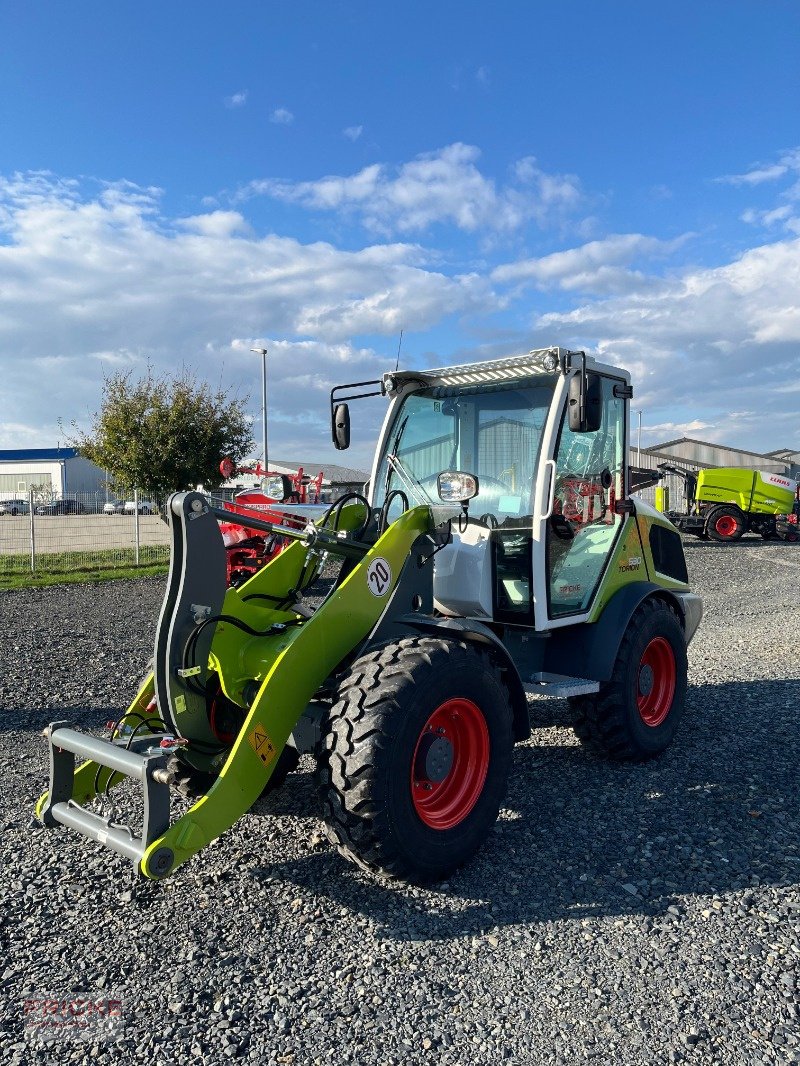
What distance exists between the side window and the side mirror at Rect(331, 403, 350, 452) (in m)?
1.58

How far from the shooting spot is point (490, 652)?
430cm

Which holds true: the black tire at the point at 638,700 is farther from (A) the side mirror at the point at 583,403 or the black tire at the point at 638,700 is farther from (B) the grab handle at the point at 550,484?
(A) the side mirror at the point at 583,403

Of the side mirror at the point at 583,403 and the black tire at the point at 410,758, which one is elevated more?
the side mirror at the point at 583,403

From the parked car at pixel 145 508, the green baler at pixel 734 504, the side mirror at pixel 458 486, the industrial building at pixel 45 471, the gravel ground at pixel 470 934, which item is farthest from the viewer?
the industrial building at pixel 45 471

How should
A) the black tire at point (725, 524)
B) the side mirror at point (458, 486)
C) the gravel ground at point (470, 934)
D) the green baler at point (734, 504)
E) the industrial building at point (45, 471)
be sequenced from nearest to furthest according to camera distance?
1. the gravel ground at point (470, 934)
2. the side mirror at point (458, 486)
3. the green baler at point (734, 504)
4. the black tire at point (725, 524)
5. the industrial building at point (45, 471)

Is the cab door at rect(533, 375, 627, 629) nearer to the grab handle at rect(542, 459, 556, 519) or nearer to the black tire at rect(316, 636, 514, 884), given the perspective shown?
the grab handle at rect(542, 459, 556, 519)

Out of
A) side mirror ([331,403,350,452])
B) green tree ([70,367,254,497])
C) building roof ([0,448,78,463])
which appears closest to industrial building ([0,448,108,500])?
building roof ([0,448,78,463])

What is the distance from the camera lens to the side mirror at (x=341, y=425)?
5.74m

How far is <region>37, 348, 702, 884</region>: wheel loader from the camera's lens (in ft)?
11.4

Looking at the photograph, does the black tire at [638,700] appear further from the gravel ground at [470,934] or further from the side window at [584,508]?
the side window at [584,508]

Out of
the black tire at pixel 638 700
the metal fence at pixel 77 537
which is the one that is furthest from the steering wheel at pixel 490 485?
the metal fence at pixel 77 537

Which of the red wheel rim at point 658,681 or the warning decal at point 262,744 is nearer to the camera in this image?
the warning decal at point 262,744

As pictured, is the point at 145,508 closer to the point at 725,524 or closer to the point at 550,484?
the point at 550,484

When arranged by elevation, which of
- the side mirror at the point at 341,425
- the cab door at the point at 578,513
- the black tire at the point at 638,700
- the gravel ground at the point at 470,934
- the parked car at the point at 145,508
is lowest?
the gravel ground at the point at 470,934
